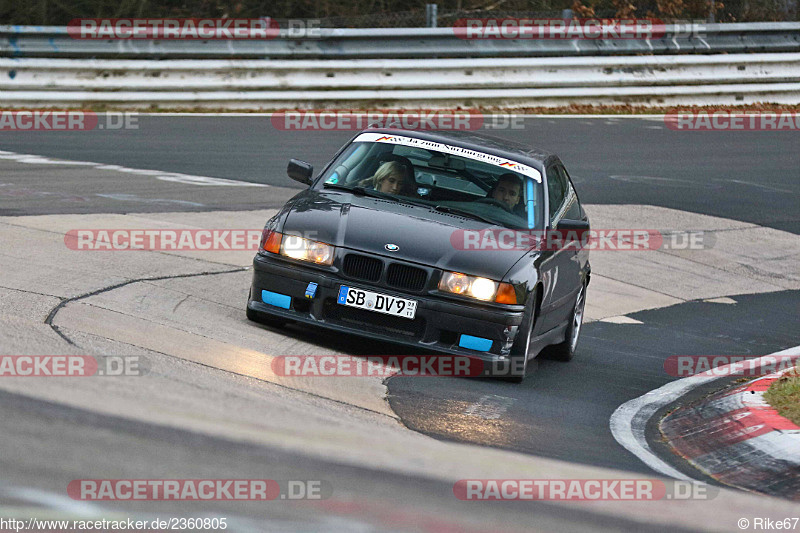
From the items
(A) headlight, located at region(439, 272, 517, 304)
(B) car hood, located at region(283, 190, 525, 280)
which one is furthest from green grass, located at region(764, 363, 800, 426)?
(B) car hood, located at region(283, 190, 525, 280)

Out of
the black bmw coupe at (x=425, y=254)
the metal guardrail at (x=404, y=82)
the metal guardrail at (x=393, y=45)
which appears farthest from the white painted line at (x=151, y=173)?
the black bmw coupe at (x=425, y=254)

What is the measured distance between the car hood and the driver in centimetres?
41

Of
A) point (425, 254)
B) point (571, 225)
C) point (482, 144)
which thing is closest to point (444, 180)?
point (482, 144)

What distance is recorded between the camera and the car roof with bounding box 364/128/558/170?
28.5 feet

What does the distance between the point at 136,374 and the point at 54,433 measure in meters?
1.04

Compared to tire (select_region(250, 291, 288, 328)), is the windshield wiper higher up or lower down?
higher up

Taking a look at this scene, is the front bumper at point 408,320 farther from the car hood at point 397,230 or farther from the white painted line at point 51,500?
the white painted line at point 51,500

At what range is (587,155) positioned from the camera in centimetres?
1841

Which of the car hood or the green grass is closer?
the green grass

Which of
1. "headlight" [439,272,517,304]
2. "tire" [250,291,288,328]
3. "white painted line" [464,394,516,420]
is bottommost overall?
"white painted line" [464,394,516,420]

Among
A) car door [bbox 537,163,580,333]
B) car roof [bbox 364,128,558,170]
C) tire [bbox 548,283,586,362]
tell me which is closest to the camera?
car door [bbox 537,163,580,333]

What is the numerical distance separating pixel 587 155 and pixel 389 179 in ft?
34.3

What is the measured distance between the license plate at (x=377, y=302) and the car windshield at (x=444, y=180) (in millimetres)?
1083

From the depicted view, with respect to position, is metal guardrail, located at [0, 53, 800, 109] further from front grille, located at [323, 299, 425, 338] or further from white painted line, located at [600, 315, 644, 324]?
front grille, located at [323, 299, 425, 338]
